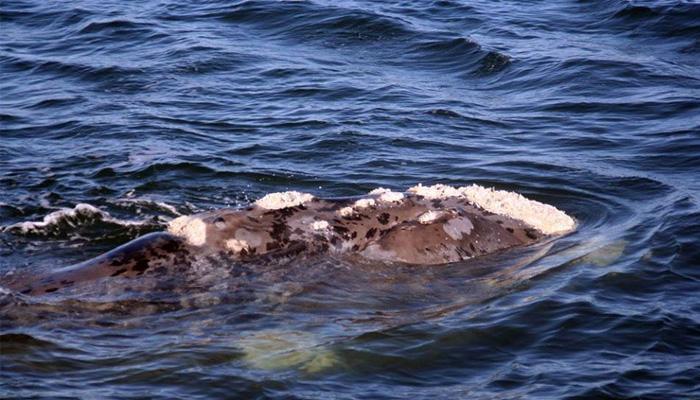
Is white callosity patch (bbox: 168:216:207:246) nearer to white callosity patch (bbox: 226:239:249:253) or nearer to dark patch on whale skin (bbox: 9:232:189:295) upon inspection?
dark patch on whale skin (bbox: 9:232:189:295)

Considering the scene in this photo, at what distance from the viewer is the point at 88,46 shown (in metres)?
17.2

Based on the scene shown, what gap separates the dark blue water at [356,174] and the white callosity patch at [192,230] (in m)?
0.23

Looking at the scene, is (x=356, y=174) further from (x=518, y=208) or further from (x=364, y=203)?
(x=364, y=203)

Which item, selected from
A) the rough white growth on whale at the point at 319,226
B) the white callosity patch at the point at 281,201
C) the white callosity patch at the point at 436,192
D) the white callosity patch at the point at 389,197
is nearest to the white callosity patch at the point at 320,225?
the rough white growth on whale at the point at 319,226

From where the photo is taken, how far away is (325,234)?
8.23 meters

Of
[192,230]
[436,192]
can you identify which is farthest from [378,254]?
[192,230]

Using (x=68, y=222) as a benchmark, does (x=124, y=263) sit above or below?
above

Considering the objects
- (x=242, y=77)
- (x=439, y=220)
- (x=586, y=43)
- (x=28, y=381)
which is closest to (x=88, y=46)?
(x=242, y=77)

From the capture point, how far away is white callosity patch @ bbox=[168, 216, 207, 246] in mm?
7949

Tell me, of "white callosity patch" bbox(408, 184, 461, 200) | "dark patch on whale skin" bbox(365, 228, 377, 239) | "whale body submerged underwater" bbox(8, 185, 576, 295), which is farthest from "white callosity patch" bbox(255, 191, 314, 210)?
"white callosity patch" bbox(408, 184, 461, 200)

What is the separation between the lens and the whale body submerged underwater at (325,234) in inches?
307

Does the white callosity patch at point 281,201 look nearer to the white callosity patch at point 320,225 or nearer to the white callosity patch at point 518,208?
the white callosity patch at point 320,225

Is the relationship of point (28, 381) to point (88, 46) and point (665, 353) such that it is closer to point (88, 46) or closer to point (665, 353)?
point (665, 353)

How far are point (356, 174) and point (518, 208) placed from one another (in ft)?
8.27
